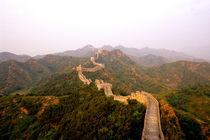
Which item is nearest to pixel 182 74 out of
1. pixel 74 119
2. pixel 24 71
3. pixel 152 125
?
pixel 152 125

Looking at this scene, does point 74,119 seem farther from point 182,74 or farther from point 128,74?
point 182,74

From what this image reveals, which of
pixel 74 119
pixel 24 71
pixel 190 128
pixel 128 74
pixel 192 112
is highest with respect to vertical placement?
pixel 190 128

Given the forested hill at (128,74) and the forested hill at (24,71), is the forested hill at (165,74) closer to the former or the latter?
the forested hill at (128,74)

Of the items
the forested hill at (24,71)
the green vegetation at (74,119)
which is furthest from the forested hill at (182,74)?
the green vegetation at (74,119)


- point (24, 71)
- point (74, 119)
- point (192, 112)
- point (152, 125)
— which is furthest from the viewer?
point (24, 71)

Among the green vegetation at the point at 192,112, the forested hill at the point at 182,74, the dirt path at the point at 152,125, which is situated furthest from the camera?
the forested hill at the point at 182,74

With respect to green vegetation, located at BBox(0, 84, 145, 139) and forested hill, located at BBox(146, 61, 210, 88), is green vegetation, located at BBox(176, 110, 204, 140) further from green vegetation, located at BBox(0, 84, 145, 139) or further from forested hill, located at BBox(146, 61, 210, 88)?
forested hill, located at BBox(146, 61, 210, 88)

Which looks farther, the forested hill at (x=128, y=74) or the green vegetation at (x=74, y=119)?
the forested hill at (x=128, y=74)

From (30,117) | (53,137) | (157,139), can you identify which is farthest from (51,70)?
(157,139)

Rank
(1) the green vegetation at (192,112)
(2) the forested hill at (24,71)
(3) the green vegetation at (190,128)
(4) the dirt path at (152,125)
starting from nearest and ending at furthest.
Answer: (4) the dirt path at (152,125) → (3) the green vegetation at (190,128) → (1) the green vegetation at (192,112) → (2) the forested hill at (24,71)

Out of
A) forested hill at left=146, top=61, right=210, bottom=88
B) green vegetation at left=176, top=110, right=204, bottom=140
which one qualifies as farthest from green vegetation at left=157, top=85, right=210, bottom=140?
forested hill at left=146, top=61, right=210, bottom=88

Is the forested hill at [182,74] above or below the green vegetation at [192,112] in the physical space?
below
